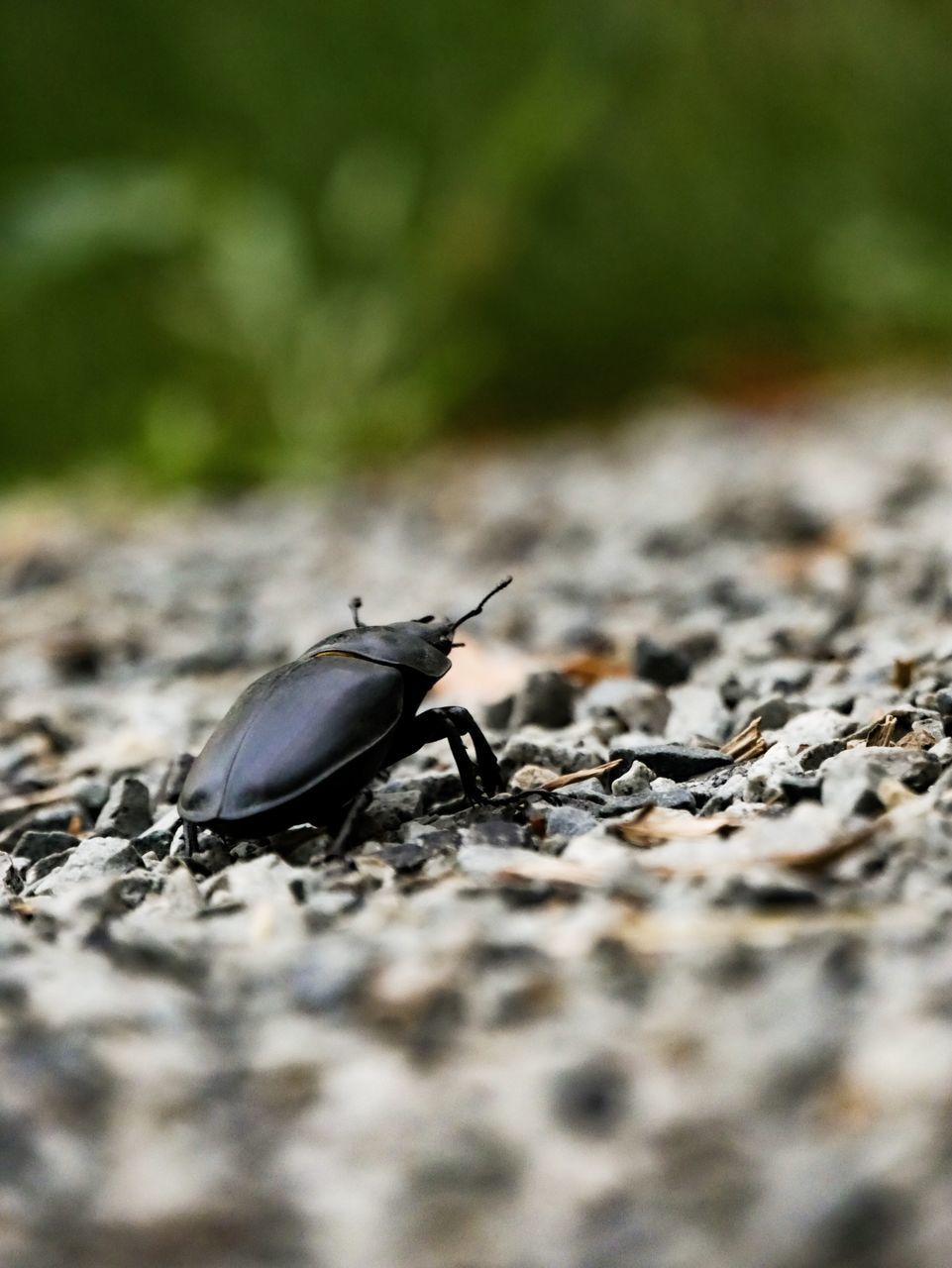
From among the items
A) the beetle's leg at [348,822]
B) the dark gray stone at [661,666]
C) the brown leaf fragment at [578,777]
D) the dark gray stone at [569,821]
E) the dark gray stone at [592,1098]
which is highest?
the dark gray stone at [592,1098]

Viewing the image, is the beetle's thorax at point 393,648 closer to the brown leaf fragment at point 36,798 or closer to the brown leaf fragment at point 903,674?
the brown leaf fragment at point 36,798

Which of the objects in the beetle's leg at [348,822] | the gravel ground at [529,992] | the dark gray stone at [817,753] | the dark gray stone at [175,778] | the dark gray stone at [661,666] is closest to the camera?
the gravel ground at [529,992]

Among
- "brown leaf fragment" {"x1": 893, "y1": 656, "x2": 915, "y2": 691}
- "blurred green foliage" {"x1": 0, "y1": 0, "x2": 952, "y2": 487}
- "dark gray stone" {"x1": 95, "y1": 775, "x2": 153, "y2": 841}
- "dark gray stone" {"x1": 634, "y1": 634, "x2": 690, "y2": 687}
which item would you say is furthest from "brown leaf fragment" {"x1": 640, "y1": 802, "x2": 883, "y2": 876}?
"blurred green foliage" {"x1": 0, "y1": 0, "x2": 952, "y2": 487}

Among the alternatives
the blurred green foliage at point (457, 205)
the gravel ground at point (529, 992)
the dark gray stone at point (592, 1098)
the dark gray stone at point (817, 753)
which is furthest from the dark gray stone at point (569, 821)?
the blurred green foliage at point (457, 205)

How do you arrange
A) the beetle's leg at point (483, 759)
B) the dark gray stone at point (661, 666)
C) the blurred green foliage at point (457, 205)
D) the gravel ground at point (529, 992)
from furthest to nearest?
the blurred green foliage at point (457, 205) < the dark gray stone at point (661, 666) < the beetle's leg at point (483, 759) < the gravel ground at point (529, 992)

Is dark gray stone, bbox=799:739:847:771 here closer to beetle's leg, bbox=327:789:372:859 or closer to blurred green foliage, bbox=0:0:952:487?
beetle's leg, bbox=327:789:372:859

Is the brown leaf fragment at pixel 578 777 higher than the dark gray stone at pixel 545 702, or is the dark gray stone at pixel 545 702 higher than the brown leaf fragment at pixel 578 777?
the brown leaf fragment at pixel 578 777
